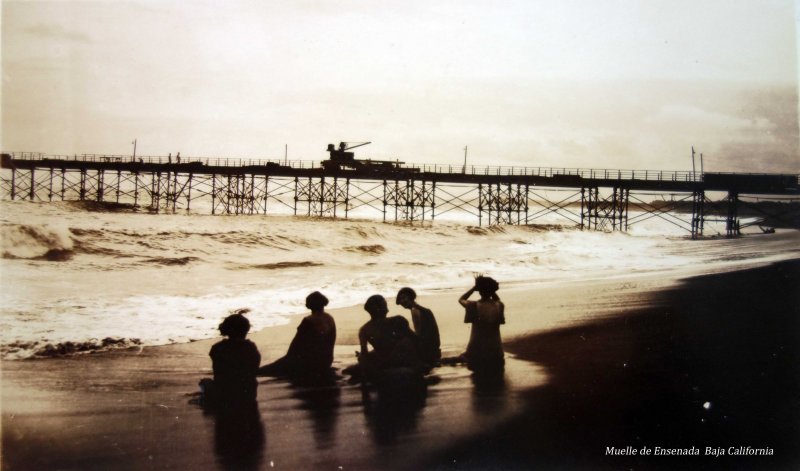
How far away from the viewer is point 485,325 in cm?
495

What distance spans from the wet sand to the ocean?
3.19ft

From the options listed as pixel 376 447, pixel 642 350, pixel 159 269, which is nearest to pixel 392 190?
pixel 159 269

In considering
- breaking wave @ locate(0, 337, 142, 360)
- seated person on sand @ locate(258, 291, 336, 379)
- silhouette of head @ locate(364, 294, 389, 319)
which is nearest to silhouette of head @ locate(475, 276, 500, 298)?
silhouette of head @ locate(364, 294, 389, 319)

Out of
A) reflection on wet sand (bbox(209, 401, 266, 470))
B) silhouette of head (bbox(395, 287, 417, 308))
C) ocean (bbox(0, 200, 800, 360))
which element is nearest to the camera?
reflection on wet sand (bbox(209, 401, 266, 470))

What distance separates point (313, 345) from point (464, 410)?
5.04 ft

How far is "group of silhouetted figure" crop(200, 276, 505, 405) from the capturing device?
14.0 ft

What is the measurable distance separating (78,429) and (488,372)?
3.56 m

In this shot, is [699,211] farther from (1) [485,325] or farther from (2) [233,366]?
(2) [233,366]

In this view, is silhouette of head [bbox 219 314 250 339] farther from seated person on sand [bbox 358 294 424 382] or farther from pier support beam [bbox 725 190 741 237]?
pier support beam [bbox 725 190 741 237]

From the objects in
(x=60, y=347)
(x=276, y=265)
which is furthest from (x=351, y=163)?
(x=60, y=347)

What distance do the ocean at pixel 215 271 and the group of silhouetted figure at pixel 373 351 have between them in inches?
95.3

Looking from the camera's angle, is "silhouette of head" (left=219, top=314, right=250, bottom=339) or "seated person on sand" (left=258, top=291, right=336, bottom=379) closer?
"silhouette of head" (left=219, top=314, right=250, bottom=339)

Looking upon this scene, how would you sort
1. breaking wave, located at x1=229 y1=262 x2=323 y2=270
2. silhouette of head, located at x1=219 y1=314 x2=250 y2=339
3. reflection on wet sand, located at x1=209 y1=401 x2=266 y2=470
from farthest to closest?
breaking wave, located at x1=229 y1=262 x2=323 y2=270
silhouette of head, located at x1=219 y1=314 x2=250 y2=339
reflection on wet sand, located at x1=209 y1=401 x2=266 y2=470

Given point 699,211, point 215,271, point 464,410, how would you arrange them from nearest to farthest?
point 464,410 < point 215,271 < point 699,211
